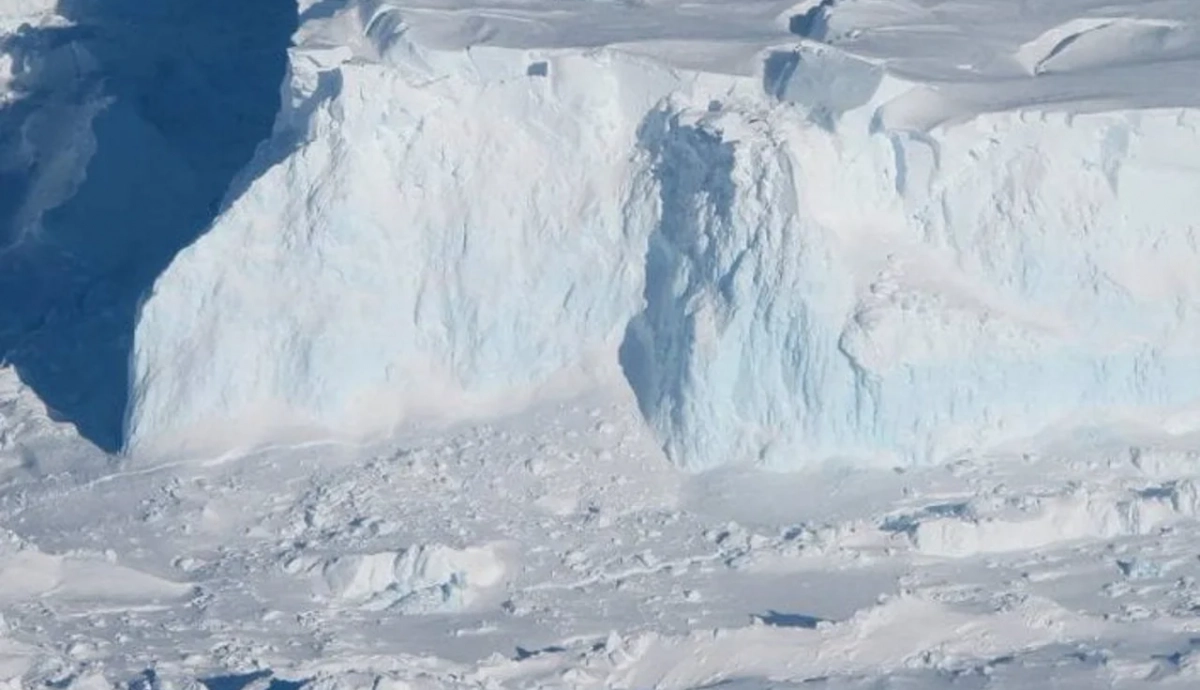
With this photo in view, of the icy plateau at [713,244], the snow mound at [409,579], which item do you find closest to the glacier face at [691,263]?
the icy plateau at [713,244]

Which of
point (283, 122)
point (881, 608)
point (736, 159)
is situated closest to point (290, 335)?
point (283, 122)

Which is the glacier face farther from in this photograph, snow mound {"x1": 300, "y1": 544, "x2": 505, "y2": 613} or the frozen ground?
snow mound {"x1": 300, "y1": 544, "x2": 505, "y2": 613}

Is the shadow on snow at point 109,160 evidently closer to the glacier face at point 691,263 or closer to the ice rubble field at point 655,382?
the ice rubble field at point 655,382

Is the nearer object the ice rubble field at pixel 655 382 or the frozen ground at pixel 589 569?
the frozen ground at pixel 589 569

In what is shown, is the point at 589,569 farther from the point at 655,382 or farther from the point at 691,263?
the point at 691,263

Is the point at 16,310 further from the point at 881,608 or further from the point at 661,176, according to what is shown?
the point at 881,608

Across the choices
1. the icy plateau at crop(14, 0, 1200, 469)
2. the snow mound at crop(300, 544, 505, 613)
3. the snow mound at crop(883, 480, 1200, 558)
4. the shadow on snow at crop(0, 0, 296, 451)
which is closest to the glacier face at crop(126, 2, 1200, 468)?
the icy plateau at crop(14, 0, 1200, 469)

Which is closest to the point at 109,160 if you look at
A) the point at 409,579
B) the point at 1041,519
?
the point at 409,579
